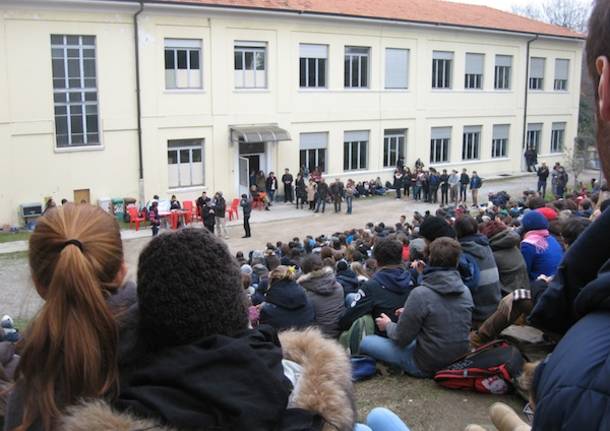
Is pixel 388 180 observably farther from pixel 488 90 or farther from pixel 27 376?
pixel 27 376

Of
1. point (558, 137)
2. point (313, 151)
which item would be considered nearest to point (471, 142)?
point (558, 137)

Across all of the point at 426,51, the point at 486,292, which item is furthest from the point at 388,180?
the point at 486,292

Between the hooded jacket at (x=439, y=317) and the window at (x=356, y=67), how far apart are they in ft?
89.5

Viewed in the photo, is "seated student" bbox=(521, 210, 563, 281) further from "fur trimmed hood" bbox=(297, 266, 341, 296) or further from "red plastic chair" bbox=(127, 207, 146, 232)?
"red plastic chair" bbox=(127, 207, 146, 232)

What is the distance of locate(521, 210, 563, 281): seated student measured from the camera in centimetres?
754

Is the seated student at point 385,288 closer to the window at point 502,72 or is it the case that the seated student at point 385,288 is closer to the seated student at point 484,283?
the seated student at point 484,283

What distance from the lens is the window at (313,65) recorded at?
99.8 ft

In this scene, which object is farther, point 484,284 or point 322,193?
point 322,193

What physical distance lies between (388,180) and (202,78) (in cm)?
1169

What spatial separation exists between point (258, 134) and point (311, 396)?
26.8m

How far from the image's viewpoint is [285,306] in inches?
267

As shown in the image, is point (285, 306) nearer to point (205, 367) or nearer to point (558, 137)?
point (205, 367)

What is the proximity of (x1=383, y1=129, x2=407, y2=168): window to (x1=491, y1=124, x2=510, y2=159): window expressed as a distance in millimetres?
7370

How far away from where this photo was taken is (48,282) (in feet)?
7.45
